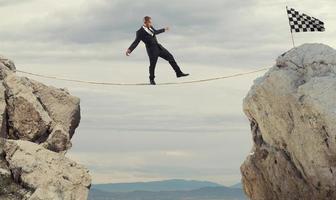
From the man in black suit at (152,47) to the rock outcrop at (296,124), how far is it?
5383 mm

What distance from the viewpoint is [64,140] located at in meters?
37.9

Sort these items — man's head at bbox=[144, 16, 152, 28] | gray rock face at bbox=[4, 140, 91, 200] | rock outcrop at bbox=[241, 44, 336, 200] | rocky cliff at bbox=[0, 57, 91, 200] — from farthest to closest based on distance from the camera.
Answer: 1. man's head at bbox=[144, 16, 152, 28]
2. rock outcrop at bbox=[241, 44, 336, 200]
3. rocky cliff at bbox=[0, 57, 91, 200]
4. gray rock face at bbox=[4, 140, 91, 200]

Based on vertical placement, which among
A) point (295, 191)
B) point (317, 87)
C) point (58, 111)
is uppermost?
point (317, 87)

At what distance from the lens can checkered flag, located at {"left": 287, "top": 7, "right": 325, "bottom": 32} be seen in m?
37.8

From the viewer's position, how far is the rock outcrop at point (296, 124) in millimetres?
31203

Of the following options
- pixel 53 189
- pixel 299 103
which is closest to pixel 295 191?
pixel 299 103

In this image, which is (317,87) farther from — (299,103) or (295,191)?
(295,191)

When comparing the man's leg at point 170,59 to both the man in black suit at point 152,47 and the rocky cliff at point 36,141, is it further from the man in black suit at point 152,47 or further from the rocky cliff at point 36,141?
the rocky cliff at point 36,141

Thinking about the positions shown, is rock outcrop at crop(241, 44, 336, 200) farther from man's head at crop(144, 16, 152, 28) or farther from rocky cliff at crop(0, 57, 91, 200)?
rocky cliff at crop(0, 57, 91, 200)

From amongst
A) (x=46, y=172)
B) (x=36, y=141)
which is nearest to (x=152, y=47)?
(x=36, y=141)

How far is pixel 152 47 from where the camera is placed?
125 feet

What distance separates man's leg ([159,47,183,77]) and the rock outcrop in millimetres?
5012

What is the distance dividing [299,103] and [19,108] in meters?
14.7

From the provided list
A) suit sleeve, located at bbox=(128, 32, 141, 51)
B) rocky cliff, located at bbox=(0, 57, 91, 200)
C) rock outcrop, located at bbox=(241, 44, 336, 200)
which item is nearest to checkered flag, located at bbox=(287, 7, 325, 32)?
rock outcrop, located at bbox=(241, 44, 336, 200)
